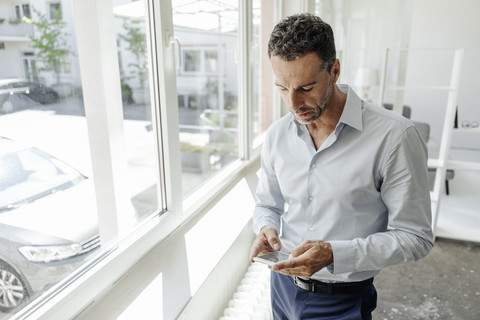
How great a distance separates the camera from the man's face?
1.03 meters

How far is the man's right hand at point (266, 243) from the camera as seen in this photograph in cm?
120

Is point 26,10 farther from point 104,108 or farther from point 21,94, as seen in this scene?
point 104,108

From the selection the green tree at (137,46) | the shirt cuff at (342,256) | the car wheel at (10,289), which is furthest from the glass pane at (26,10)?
the shirt cuff at (342,256)

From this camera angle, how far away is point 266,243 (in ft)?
4.05

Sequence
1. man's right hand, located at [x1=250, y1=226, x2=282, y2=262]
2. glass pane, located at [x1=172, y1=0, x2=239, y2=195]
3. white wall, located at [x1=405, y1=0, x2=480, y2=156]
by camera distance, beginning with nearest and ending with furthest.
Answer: man's right hand, located at [x1=250, y1=226, x2=282, y2=262] < glass pane, located at [x1=172, y1=0, x2=239, y2=195] < white wall, located at [x1=405, y1=0, x2=480, y2=156]

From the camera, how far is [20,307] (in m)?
1.02

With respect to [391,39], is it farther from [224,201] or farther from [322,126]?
[322,126]

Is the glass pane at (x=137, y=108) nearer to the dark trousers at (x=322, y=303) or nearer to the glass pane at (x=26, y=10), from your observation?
the glass pane at (x=26, y=10)

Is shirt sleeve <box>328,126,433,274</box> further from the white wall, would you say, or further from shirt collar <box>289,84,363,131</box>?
the white wall

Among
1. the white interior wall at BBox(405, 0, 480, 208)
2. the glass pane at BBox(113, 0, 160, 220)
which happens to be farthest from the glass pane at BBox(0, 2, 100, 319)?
the white interior wall at BBox(405, 0, 480, 208)

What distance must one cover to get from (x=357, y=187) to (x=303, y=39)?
45cm

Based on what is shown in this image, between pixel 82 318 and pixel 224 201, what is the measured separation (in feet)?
3.84

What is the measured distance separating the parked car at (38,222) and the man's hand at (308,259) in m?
0.70

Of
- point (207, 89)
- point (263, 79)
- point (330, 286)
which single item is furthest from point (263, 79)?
point (330, 286)
